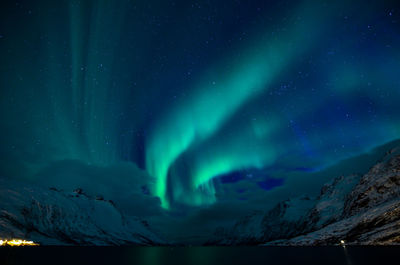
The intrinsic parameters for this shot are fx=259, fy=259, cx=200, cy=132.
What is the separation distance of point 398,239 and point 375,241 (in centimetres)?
2176

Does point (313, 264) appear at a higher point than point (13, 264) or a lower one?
lower

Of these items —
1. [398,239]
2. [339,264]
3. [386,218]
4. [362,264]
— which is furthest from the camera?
[386,218]

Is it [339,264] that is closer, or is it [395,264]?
[395,264]

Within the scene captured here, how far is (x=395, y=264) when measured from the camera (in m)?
46.3

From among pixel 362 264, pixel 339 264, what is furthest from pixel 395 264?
pixel 339 264

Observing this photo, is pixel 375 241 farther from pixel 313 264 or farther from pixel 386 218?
pixel 313 264

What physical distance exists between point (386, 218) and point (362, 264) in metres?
183

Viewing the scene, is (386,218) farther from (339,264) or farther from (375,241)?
(339,264)

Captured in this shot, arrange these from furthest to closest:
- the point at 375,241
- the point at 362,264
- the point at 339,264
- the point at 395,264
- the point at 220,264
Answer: the point at 375,241, the point at 220,264, the point at 339,264, the point at 362,264, the point at 395,264

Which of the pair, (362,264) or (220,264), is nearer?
(362,264)

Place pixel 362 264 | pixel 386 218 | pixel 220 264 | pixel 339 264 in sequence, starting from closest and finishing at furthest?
pixel 362 264
pixel 339 264
pixel 220 264
pixel 386 218

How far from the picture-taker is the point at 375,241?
156 meters

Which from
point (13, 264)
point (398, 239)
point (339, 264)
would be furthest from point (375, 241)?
point (13, 264)

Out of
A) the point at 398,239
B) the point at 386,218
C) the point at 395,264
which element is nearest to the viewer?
the point at 395,264
